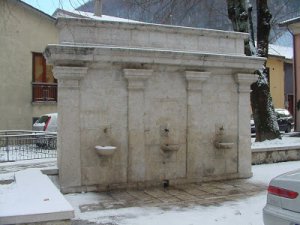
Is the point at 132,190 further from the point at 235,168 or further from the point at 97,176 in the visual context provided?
the point at 235,168

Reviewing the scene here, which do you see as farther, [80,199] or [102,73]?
[102,73]

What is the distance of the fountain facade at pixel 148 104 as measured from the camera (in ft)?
30.1

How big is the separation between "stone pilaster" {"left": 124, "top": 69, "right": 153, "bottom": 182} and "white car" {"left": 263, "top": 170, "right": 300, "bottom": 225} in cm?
454

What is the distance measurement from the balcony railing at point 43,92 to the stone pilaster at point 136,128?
1464 cm

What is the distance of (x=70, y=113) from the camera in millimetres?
9180

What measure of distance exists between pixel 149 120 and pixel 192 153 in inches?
48.3

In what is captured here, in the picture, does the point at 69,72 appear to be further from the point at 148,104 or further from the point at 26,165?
the point at 26,165

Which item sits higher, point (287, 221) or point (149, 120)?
point (149, 120)

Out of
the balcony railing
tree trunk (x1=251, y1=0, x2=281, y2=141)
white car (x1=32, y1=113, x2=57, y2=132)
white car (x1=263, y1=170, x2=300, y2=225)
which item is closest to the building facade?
the balcony railing

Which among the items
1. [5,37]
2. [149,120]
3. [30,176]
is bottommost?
[30,176]

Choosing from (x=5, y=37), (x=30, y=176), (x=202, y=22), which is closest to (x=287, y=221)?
(x=30, y=176)

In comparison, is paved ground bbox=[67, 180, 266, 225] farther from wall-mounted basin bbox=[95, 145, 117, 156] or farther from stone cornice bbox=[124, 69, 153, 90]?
stone cornice bbox=[124, 69, 153, 90]

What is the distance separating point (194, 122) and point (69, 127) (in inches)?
110

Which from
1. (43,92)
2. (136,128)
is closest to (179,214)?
(136,128)
